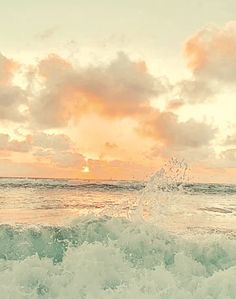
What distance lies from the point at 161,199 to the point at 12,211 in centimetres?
1401

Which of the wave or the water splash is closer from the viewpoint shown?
the wave

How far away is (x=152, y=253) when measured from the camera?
11.8 meters

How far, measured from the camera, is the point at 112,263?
10609mm

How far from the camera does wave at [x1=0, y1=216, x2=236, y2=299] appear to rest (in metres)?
9.38

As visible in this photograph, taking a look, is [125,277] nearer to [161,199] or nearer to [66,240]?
[66,240]

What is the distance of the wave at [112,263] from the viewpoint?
369 inches

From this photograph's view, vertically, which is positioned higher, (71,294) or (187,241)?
(187,241)

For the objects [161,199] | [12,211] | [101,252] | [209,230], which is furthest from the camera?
[12,211]

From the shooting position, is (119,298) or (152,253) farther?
(152,253)

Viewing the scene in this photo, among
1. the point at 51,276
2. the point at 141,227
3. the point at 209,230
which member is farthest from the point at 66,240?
the point at 209,230

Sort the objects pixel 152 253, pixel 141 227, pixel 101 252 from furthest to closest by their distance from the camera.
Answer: pixel 141 227, pixel 152 253, pixel 101 252

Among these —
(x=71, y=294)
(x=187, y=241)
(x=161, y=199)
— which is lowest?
(x=71, y=294)

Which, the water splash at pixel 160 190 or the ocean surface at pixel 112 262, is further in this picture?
the water splash at pixel 160 190

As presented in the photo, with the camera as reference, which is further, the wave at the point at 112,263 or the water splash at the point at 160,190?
the water splash at the point at 160,190
